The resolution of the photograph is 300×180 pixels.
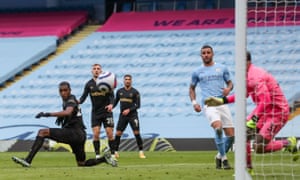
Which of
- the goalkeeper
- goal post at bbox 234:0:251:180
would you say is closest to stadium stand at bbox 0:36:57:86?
the goalkeeper

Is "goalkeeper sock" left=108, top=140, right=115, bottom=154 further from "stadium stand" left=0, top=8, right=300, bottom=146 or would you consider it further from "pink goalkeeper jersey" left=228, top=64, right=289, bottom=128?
"stadium stand" left=0, top=8, right=300, bottom=146

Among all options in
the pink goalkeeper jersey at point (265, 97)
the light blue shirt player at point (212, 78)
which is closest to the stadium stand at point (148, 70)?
the light blue shirt player at point (212, 78)

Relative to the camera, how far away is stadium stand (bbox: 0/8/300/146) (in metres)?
27.5

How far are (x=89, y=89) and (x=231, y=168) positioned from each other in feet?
18.0

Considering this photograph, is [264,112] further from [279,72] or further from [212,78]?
[279,72]

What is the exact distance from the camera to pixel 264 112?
1255cm

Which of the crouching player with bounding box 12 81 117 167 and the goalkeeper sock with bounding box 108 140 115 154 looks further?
the goalkeeper sock with bounding box 108 140 115 154

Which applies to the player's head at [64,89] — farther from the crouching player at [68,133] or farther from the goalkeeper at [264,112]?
the goalkeeper at [264,112]

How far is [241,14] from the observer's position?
9281 mm

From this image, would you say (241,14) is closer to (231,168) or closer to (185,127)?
(231,168)

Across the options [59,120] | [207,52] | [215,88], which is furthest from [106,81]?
[207,52]

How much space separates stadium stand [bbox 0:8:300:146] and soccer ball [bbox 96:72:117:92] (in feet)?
28.3

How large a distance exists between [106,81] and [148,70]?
13163 mm

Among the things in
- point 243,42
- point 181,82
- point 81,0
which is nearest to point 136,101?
point 181,82
